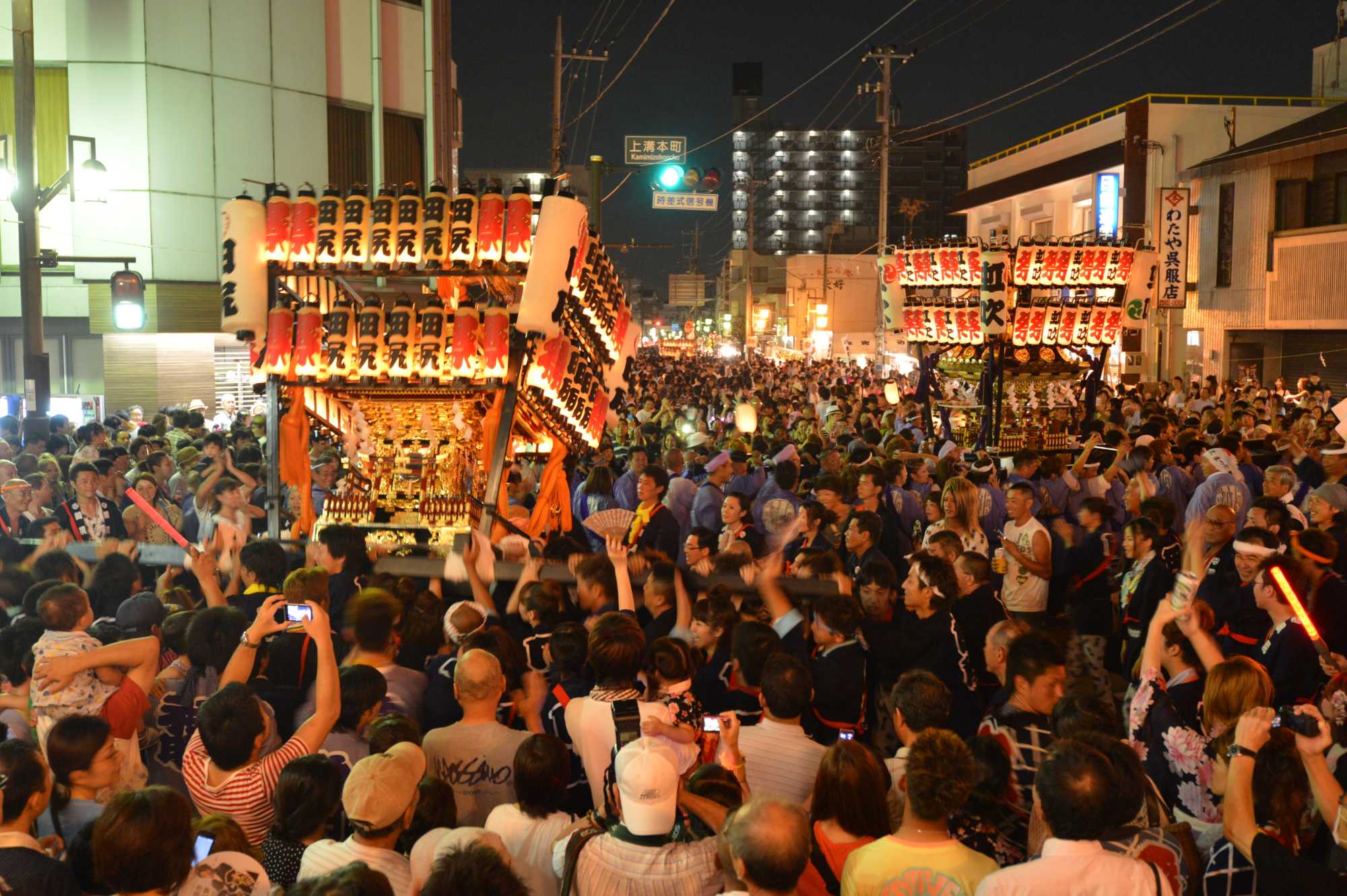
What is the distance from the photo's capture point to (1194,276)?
3192 cm

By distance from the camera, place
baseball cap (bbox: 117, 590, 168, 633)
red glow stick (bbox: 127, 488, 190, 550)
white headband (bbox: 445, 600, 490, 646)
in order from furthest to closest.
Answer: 1. red glow stick (bbox: 127, 488, 190, 550)
2. baseball cap (bbox: 117, 590, 168, 633)
3. white headband (bbox: 445, 600, 490, 646)

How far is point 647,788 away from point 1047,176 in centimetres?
3908

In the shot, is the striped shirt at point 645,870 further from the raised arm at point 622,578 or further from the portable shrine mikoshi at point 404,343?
the portable shrine mikoshi at point 404,343

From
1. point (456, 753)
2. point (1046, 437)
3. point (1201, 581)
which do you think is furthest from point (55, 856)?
point (1046, 437)

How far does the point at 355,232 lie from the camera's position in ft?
31.4

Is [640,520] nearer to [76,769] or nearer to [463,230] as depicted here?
[463,230]

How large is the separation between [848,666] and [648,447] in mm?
9056

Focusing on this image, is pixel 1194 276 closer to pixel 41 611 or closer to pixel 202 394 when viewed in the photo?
pixel 202 394

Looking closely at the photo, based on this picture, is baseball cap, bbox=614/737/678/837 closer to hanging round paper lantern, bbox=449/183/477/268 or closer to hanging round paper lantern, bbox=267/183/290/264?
hanging round paper lantern, bbox=449/183/477/268

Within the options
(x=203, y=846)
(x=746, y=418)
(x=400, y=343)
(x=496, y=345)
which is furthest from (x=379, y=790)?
(x=746, y=418)

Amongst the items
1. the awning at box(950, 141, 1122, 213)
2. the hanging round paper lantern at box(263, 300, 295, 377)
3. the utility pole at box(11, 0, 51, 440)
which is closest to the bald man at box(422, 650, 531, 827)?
the hanging round paper lantern at box(263, 300, 295, 377)

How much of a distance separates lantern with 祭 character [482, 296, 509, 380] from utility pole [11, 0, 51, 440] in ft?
23.0

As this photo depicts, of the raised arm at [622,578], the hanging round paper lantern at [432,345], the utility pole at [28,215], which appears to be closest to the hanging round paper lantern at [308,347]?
the hanging round paper lantern at [432,345]

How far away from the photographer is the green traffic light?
50.9 feet
